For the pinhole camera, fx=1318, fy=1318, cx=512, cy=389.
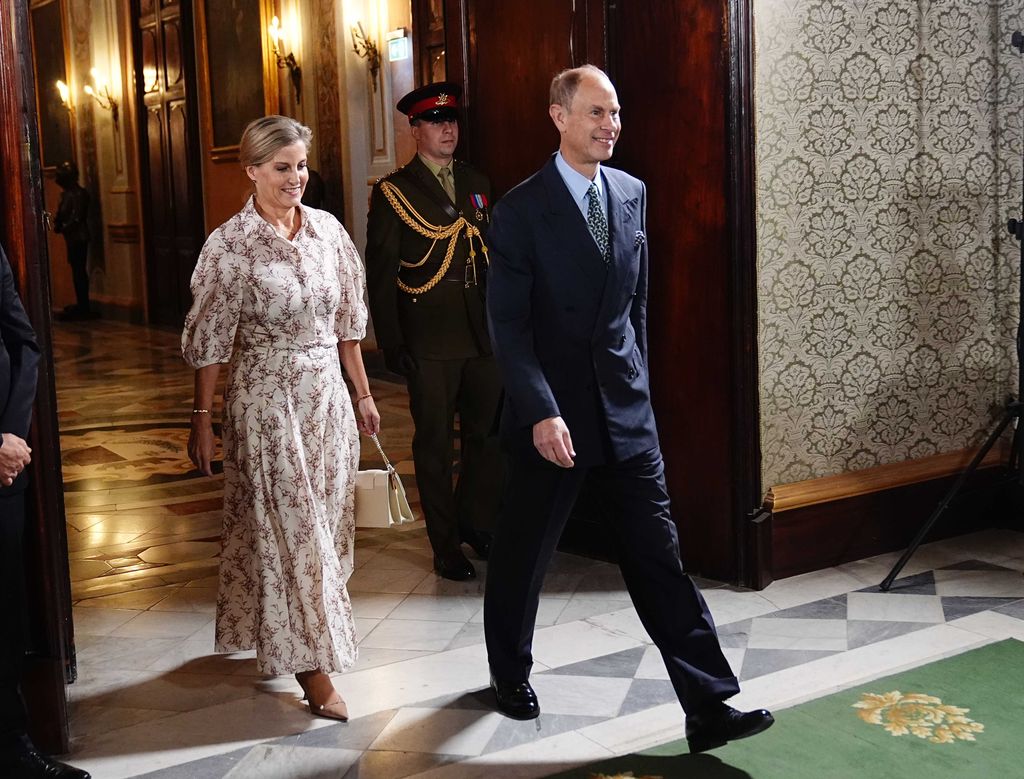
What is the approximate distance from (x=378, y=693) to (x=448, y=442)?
1.34m

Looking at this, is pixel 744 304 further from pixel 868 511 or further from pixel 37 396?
pixel 37 396

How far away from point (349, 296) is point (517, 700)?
1193 mm

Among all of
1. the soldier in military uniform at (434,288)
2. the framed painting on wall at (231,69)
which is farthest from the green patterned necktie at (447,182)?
the framed painting on wall at (231,69)

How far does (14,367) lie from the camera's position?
2.93m

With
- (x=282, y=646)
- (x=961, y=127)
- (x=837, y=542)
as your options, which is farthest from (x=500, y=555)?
(x=961, y=127)

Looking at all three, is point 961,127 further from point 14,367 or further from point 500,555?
point 14,367

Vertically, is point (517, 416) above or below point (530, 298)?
below

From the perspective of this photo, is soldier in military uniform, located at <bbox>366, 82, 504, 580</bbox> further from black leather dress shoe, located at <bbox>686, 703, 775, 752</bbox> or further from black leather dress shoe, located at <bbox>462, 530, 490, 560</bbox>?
black leather dress shoe, located at <bbox>686, 703, 775, 752</bbox>

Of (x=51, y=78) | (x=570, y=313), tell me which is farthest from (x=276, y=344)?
(x=51, y=78)

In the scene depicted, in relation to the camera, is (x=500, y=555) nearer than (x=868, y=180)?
Yes

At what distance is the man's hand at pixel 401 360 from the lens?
474 cm

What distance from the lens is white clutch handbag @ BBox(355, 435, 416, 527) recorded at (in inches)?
143

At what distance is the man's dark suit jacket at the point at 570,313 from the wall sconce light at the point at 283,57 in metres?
8.46

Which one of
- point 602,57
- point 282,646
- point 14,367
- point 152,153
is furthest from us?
point 152,153
